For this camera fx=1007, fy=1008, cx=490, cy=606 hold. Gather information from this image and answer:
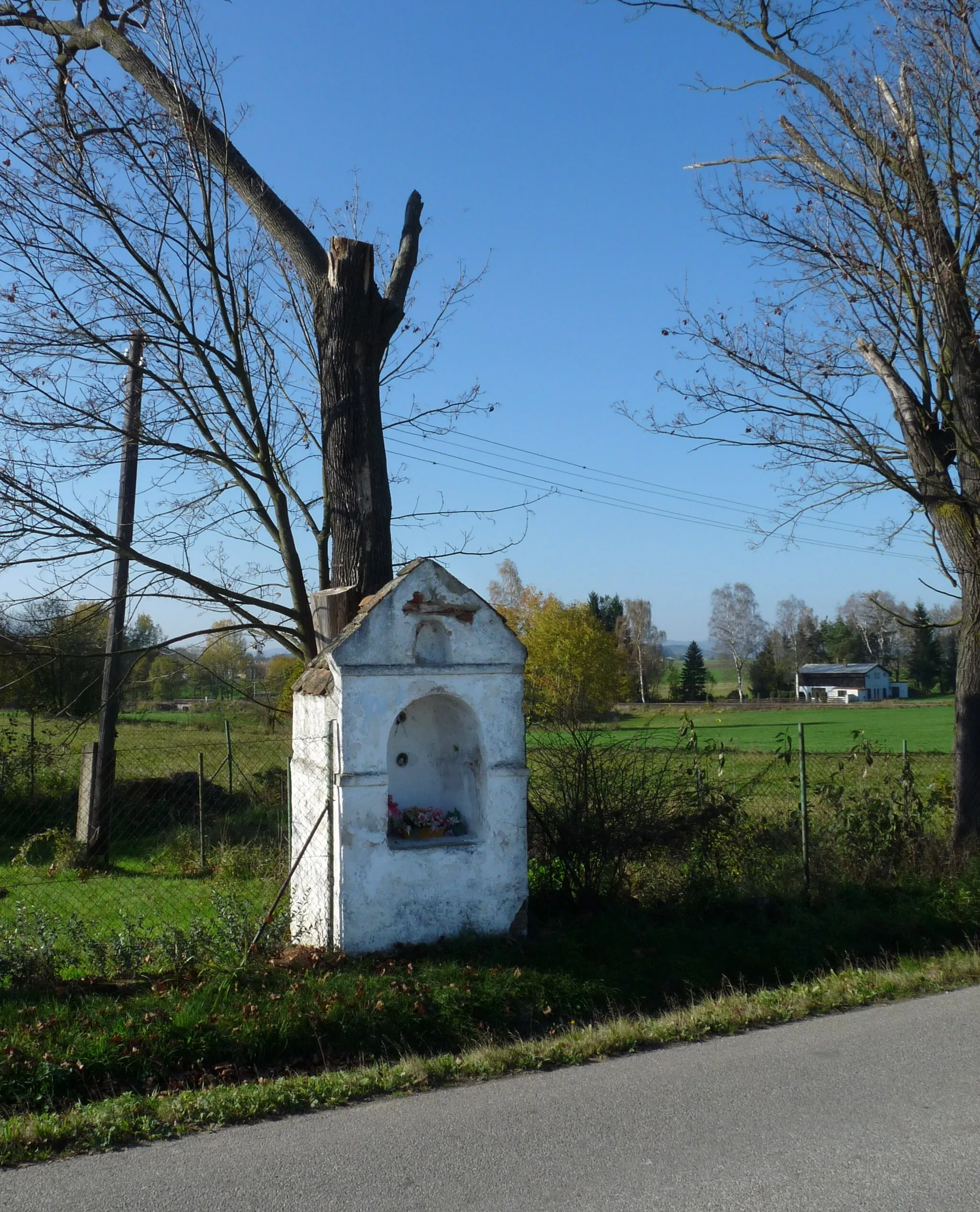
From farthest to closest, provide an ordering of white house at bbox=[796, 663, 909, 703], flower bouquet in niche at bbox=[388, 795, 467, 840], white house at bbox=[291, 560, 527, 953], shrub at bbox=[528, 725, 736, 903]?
white house at bbox=[796, 663, 909, 703] < shrub at bbox=[528, 725, 736, 903] < flower bouquet in niche at bbox=[388, 795, 467, 840] < white house at bbox=[291, 560, 527, 953]

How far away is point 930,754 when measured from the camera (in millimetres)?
26359

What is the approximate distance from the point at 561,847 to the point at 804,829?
2.75 m

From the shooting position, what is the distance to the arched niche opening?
7.90 meters

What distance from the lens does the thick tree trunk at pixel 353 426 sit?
29.5ft

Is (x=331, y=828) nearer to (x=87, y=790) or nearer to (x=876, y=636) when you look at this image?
(x=87, y=790)

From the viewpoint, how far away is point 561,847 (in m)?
8.67

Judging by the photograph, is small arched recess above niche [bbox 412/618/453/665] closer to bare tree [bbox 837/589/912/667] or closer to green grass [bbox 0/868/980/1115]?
green grass [bbox 0/868/980/1115]

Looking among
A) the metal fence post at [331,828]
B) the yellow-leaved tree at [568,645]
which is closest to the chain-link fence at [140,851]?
the metal fence post at [331,828]

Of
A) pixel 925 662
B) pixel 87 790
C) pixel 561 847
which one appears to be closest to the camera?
pixel 561 847

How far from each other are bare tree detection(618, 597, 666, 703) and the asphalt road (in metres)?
78.5

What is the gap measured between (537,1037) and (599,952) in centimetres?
137

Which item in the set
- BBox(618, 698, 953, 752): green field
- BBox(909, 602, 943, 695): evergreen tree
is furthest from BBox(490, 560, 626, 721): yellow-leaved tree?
BBox(909, 602, 943, 695): evergreen tree

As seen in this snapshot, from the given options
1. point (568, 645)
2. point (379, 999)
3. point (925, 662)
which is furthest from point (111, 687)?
point (925, 662)

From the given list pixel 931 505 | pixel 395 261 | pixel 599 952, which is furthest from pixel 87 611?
pixel 931 505
